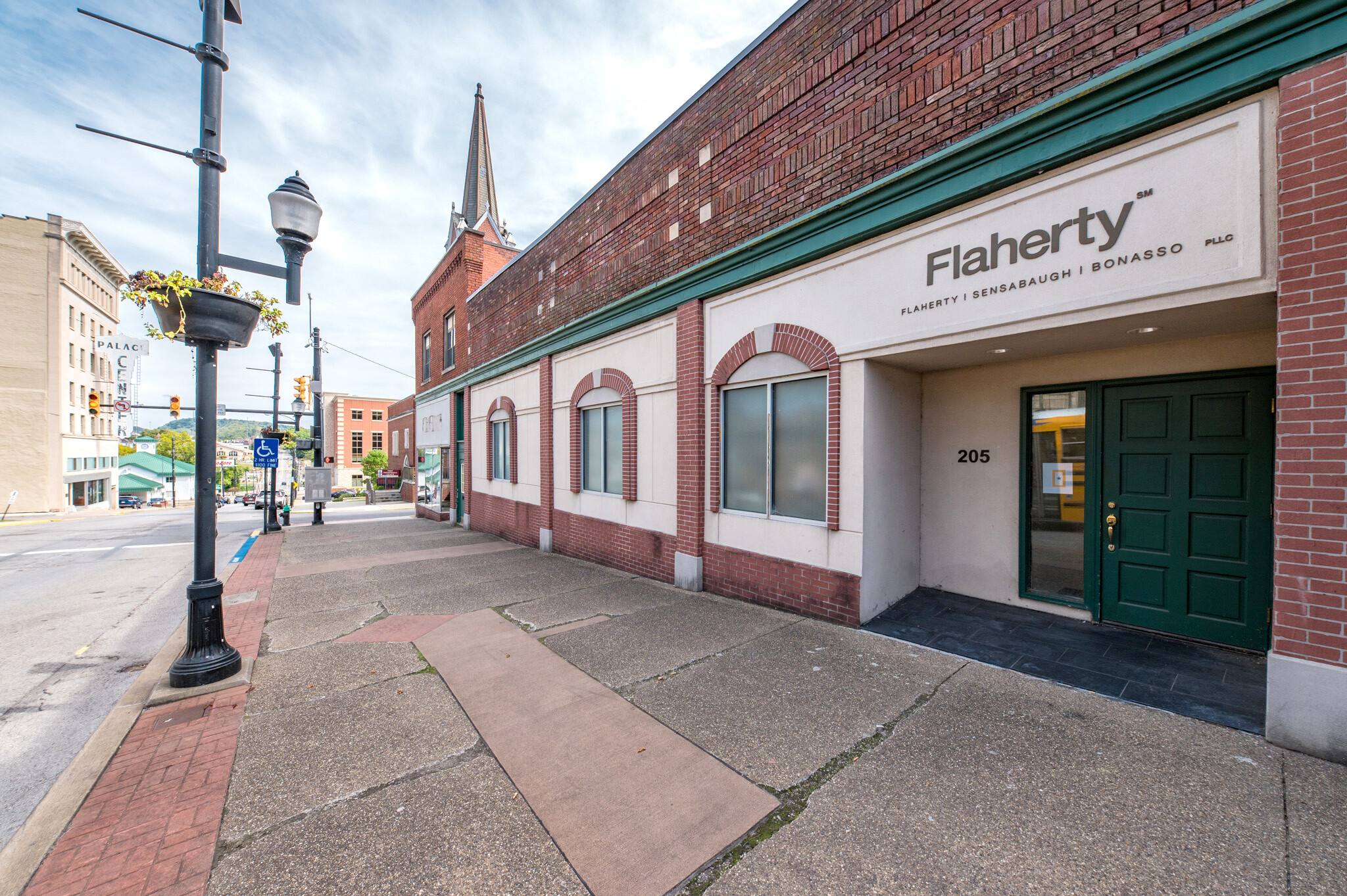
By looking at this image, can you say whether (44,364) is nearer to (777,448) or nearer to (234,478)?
(777,448)

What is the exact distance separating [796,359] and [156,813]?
6.54 m

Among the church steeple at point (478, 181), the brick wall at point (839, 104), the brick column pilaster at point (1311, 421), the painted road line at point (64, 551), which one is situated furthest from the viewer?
the church steeple at point (478, 181)

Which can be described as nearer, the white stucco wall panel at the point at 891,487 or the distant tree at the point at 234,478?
the white stucco wall panel at the point at 891,487

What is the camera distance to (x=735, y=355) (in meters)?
7.19

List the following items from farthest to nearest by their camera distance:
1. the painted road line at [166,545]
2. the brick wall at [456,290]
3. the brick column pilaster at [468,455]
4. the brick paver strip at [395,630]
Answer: the brick wall at [456,290] < the brick column pilaster at [468,455] < the painted road line at [166,545] < the brick paver strip at [395,630]

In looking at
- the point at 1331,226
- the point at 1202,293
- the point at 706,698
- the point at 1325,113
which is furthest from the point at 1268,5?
the point at 706,698

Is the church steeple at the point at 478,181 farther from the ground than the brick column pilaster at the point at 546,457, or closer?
farther from the ground

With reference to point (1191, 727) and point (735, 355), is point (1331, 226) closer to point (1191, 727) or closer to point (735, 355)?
point (1191, 727)

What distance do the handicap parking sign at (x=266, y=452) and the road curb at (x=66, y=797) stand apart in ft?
45.6

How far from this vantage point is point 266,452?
53.9 ft

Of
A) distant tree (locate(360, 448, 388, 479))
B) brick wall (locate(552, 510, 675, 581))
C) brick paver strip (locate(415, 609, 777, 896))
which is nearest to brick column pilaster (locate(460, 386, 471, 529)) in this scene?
brick wall (locate(552, 510, 675, 581))

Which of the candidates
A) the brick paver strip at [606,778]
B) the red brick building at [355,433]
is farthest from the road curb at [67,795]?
the red brick building at [355,433]

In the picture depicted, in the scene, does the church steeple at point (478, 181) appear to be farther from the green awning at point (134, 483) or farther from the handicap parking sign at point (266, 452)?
the green awning at point (134, 483)

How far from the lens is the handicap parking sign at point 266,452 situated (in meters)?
16.3
